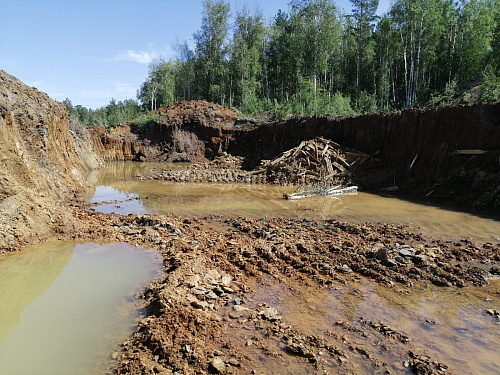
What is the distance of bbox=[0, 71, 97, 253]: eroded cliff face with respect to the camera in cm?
688

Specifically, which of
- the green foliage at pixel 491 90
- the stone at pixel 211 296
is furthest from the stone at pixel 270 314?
the green foliage at pixel 491 90

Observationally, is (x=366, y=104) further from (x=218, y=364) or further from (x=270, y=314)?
(x=218, y=364)

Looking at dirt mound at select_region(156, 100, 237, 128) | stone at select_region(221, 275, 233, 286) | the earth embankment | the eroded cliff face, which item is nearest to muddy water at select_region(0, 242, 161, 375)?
the eroded cliff face

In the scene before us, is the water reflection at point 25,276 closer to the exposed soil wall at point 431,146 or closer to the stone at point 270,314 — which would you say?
the stone at point 270,314

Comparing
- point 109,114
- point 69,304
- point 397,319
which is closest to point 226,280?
point 69,304

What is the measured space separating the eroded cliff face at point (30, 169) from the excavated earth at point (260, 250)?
3 centimetres

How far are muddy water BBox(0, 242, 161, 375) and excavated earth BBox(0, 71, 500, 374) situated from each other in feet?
1.02

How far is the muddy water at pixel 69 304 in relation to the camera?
11.7ft

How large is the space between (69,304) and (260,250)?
350 cm

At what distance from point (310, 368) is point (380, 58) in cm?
3540

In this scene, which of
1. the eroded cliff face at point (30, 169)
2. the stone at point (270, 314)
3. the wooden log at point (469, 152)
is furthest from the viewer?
the wooden log at point (469, 152)

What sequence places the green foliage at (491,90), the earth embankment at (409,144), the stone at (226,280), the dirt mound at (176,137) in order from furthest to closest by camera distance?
the dirt mound at (176,137) < the green foliage at (491,90) < the earth embankment at (409,144) < the stone at (226,280)

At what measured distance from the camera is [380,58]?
33.0m

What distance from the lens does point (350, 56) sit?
122ft
